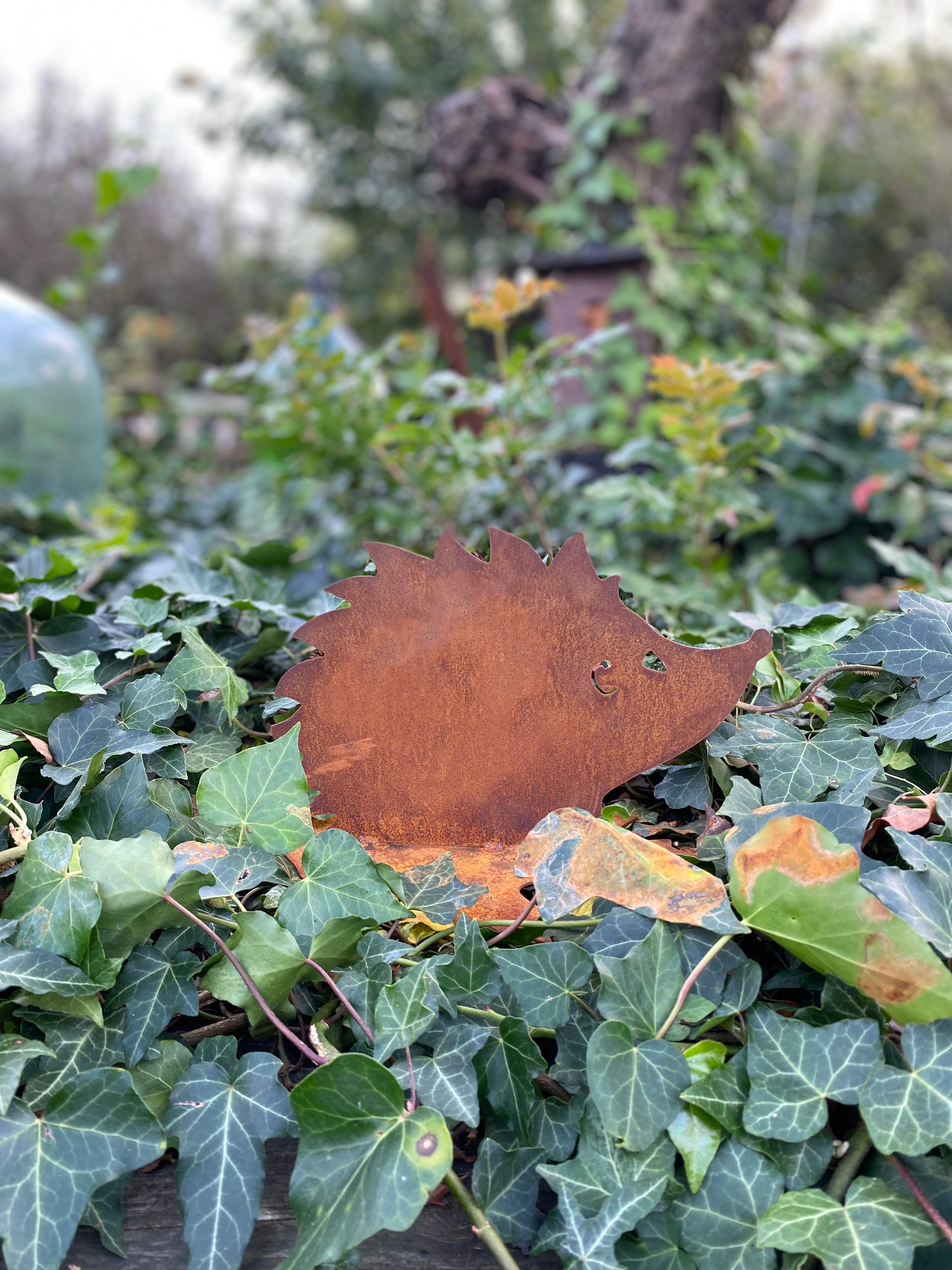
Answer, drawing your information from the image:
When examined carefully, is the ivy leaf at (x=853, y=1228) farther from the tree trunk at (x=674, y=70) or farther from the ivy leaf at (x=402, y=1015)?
the tree trunk at (x=674, y=70)

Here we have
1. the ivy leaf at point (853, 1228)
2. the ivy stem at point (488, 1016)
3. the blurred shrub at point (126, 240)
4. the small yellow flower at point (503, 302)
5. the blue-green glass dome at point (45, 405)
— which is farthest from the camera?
the blurred shrub at point (126, 240)

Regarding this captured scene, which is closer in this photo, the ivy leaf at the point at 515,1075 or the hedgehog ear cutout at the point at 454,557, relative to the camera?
the ivy leaf at the point at 515,1075

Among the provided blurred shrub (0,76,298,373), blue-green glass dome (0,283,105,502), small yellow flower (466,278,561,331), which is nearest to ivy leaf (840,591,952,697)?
small yellow flower (466,278,561,331)

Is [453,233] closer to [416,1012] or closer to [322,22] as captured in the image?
[322,22]

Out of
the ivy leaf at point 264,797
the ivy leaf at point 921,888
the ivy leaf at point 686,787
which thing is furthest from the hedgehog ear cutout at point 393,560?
the ivy leaf at point 921,888

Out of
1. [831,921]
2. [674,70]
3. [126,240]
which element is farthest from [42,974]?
[126,240]

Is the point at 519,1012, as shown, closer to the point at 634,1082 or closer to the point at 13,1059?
the point at 634,1082

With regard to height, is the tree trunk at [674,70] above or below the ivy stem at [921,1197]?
above
